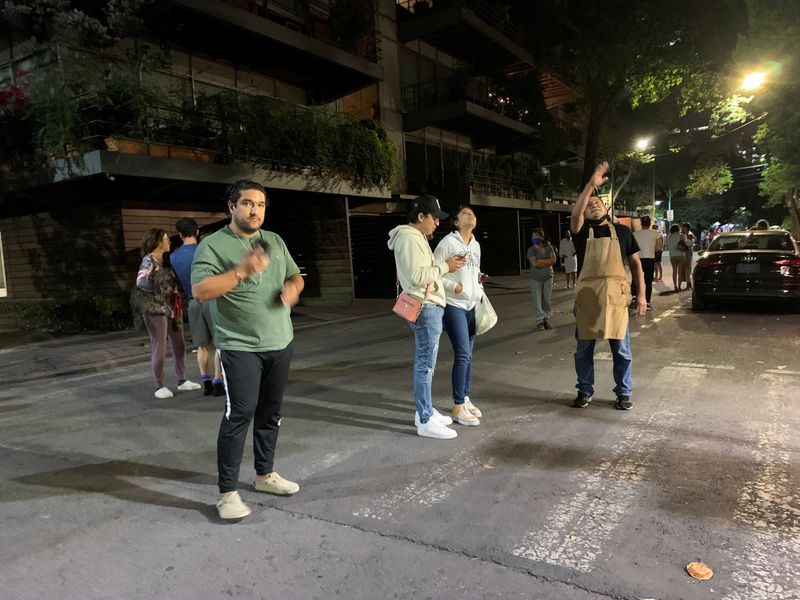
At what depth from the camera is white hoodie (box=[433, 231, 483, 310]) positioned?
4.61 metres

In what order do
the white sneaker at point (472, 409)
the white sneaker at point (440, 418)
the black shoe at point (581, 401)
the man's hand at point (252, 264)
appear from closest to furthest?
the man's hand at point (252, 264) < the white sneaker at point (440, 418) < the white sneaker at point (472, 409) < the black shoe at point (581, 401)

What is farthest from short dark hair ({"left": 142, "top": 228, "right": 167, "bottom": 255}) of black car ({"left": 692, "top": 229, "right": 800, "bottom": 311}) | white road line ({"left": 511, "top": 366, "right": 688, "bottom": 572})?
black car ({"left": 692, "top": 229, "right": 800, "bottom": 311})

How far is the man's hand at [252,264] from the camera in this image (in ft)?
9.80

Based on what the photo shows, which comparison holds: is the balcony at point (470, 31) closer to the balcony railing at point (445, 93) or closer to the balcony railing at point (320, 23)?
the balcony railing at point (445, 93)

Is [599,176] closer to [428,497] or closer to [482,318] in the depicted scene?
[482,318]

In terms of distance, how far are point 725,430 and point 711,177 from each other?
4311 cm

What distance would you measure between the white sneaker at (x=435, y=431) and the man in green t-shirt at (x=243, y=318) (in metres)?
1.56

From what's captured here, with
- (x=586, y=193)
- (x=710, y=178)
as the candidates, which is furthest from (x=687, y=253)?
(x=710, y=178)

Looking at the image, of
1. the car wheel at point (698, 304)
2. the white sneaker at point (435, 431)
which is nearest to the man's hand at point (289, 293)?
the white sneaker at point (435, 431)

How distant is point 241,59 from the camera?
14969 millimetres

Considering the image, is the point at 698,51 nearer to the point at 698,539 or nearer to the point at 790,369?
the point at 790,369

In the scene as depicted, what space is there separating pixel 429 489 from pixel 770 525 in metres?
1.86

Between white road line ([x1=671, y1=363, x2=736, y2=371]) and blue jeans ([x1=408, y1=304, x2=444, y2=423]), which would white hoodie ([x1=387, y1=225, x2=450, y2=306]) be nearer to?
blue jeans ([x1=408, y1=304, x2=444, y2=423])

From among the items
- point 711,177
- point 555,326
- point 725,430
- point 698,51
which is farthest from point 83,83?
point 711,177
